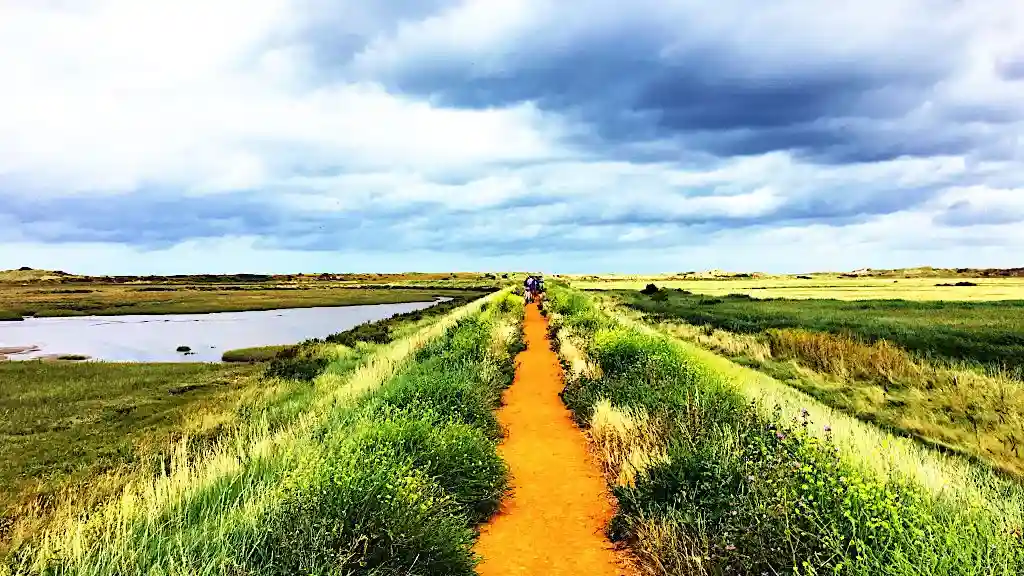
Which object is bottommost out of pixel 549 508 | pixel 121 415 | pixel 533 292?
pixel 121 415

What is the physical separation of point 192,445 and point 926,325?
93.9 ft

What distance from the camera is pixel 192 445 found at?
1135cm

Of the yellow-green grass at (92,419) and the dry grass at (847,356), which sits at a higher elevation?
the dry grass at (847,356)

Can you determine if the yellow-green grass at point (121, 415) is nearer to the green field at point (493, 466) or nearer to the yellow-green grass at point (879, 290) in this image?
the green field at point (493, 466)

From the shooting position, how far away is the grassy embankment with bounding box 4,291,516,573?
5.85m

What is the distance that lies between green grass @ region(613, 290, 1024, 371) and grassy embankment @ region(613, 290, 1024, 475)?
6 cm

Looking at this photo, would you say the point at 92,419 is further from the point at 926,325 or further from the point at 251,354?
the point at 926,325

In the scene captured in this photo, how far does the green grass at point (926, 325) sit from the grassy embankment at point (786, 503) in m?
13.6

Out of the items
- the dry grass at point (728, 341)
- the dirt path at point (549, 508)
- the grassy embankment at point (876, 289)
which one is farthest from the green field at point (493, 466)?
the grassy embankment at point (876, 289)

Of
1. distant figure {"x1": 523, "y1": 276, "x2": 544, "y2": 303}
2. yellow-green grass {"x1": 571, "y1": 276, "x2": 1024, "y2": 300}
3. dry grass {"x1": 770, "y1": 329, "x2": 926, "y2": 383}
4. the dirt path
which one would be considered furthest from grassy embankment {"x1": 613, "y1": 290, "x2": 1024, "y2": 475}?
yellow-green grass {"x1": 571, "y1": 276, "x2": 1024, "y2": 300}

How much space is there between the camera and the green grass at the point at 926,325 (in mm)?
18891

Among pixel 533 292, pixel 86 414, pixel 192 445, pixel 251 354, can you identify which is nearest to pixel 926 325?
pixel 192 445

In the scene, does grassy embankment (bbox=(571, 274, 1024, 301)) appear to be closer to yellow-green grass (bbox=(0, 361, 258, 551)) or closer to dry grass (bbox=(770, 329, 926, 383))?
dry grass (bbox=(770, 329, 926, 383))

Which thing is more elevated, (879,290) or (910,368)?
(879,290)
